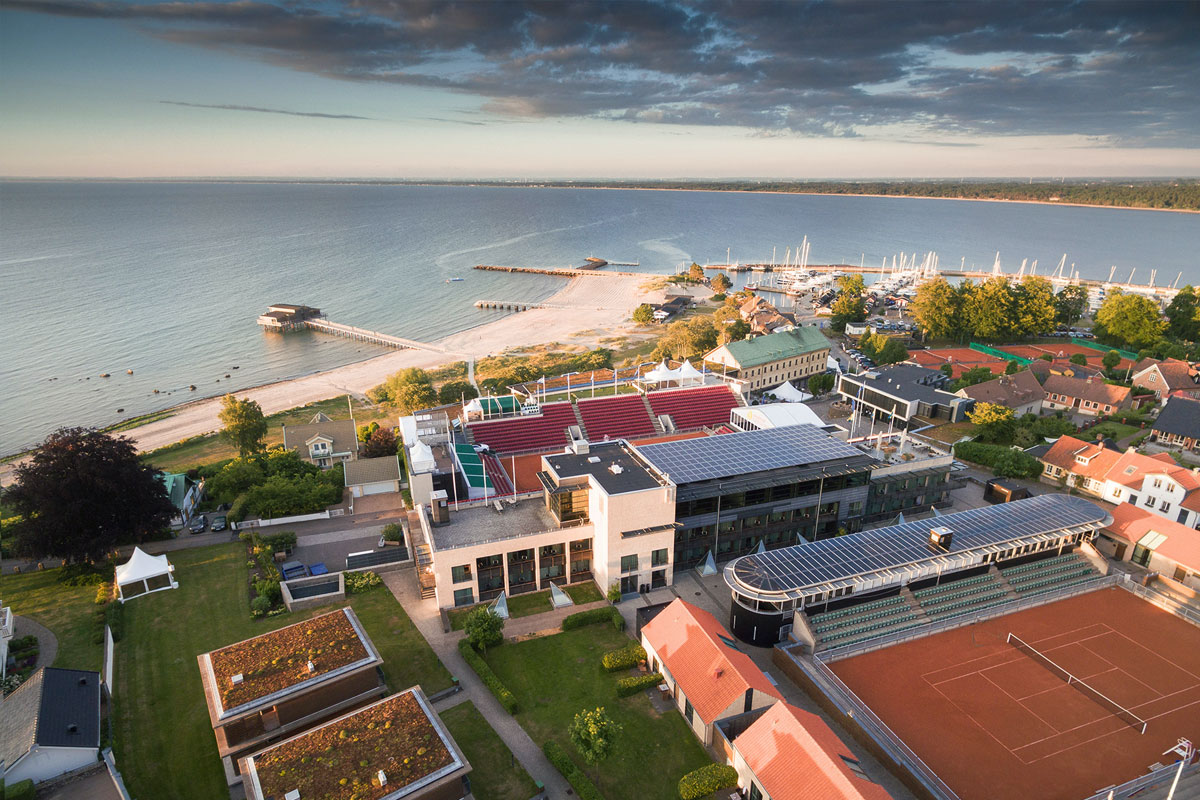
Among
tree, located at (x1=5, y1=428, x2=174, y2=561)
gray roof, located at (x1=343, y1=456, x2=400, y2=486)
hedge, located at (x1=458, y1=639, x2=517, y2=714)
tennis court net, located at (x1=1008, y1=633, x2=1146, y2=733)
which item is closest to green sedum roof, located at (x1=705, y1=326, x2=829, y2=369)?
gray roof, located at (x1=343, y1=456, x2=400, y2=486)

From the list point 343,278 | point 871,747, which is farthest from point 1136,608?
point 343,278

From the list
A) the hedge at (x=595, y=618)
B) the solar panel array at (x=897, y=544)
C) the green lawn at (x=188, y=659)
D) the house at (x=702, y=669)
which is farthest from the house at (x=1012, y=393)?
the green lawn at (x=188, y=659)

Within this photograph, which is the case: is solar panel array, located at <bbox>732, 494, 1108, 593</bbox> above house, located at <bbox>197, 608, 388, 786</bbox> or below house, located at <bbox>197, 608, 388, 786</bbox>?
above

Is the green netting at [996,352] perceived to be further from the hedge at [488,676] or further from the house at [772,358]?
the hedge at [488,676]

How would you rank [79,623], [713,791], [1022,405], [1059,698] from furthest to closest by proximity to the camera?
[1022,405] → [79,623] → [1059,698] → [713,791]

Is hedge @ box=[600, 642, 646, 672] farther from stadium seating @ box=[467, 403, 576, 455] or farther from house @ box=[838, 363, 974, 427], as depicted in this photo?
house @ box=[838, 363, 974, 427]

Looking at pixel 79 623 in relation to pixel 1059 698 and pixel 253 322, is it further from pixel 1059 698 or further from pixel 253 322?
pixel 253 322

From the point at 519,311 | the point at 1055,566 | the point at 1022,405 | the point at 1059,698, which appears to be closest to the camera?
the point at 1059,698
